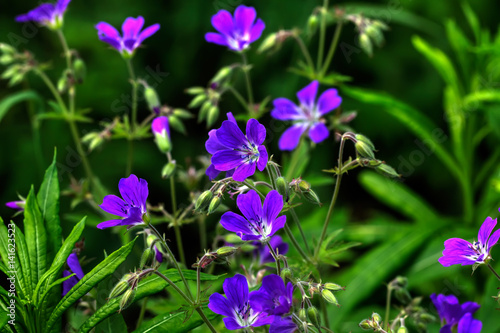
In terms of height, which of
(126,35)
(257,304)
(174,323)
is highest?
(126,35)

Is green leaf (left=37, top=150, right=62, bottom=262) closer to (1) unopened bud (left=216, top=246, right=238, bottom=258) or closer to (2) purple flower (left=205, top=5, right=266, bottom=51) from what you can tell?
(1) unopened bud (left=216, top=246, right=238, bottom=258)

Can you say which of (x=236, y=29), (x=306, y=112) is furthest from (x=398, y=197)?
(x=236, y=29)

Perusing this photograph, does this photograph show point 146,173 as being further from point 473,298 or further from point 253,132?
point 253,132

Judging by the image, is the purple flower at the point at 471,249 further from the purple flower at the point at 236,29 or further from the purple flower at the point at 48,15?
the purple flower at the point at 48,15

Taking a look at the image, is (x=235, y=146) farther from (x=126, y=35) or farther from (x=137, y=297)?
(x=126, y=35)

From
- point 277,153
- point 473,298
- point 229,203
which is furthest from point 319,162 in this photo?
point 473,298
